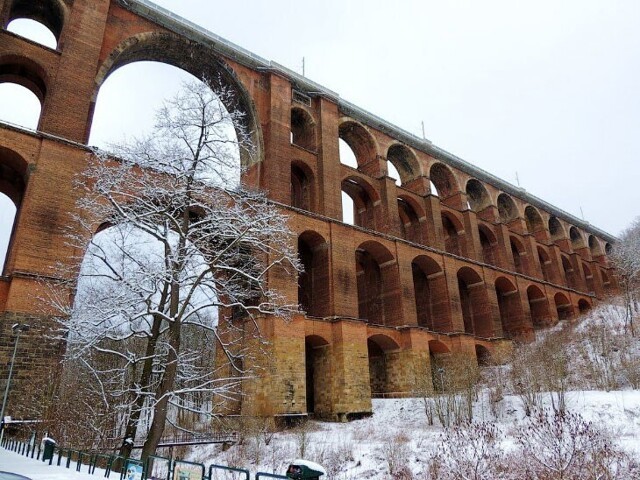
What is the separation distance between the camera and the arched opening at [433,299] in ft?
86.7

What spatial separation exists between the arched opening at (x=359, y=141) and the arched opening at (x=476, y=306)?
9237 mm

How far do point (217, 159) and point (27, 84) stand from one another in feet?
40.0

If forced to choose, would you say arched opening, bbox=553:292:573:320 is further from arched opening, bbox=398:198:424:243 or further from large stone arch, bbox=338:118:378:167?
large stone arch, bbox=338:118:378:167

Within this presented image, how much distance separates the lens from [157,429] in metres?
9.93

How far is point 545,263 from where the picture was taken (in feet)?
128

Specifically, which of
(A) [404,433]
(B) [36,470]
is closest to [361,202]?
(A) [404,433]

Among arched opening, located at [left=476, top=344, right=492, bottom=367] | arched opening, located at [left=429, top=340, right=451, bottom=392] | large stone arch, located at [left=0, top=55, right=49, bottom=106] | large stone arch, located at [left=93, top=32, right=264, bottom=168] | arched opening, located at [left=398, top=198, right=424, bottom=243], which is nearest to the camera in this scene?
large stone arch, located at [left=0, top=55, right=49, bottom=106]

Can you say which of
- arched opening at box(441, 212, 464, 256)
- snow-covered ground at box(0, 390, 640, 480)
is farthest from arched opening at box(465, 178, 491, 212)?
snow-covered ground at box(0, 390, 640, 480)

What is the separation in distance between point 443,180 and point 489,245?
6.49 m

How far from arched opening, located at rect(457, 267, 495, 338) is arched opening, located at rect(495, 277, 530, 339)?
9.26ft

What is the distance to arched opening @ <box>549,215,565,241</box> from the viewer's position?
140ft

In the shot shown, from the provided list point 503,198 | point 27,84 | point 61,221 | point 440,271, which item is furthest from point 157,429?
point 503,198

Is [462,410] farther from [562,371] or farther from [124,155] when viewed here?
[124,155]

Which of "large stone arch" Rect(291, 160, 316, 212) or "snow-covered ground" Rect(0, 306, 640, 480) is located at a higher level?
"large stone arch" Rect(291, 160, 316, 212)
